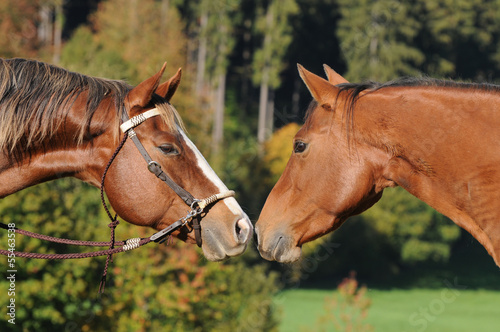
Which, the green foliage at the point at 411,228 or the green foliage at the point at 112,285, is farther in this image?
the green foliage at the point at 411,228

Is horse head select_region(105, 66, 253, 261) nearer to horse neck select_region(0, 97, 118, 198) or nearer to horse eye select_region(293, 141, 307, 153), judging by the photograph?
horse neck select_region(0, 97, 118, 198)

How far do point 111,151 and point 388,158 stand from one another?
1726 mm

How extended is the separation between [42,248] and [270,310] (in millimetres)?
7077

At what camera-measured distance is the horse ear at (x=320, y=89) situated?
147 inches

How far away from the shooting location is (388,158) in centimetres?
361

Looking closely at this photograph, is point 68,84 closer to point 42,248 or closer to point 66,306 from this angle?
point 42,248

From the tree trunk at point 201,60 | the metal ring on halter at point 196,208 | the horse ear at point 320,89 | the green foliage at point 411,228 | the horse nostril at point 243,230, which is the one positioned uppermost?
the horse ear at point 320,89

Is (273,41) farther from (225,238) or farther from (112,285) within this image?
(225,238)

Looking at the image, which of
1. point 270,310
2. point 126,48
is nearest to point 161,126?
point 270,310

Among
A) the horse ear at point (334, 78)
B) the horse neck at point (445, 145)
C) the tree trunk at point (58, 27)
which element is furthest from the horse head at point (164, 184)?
the tree trunk at point (58, 27)

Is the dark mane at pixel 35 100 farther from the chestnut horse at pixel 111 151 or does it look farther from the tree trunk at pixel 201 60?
the tree trunk at pixel 201 60

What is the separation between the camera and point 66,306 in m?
11.0

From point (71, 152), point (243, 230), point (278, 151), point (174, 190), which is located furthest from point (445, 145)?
point (278, 151)

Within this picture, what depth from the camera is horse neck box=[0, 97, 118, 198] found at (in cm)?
389
